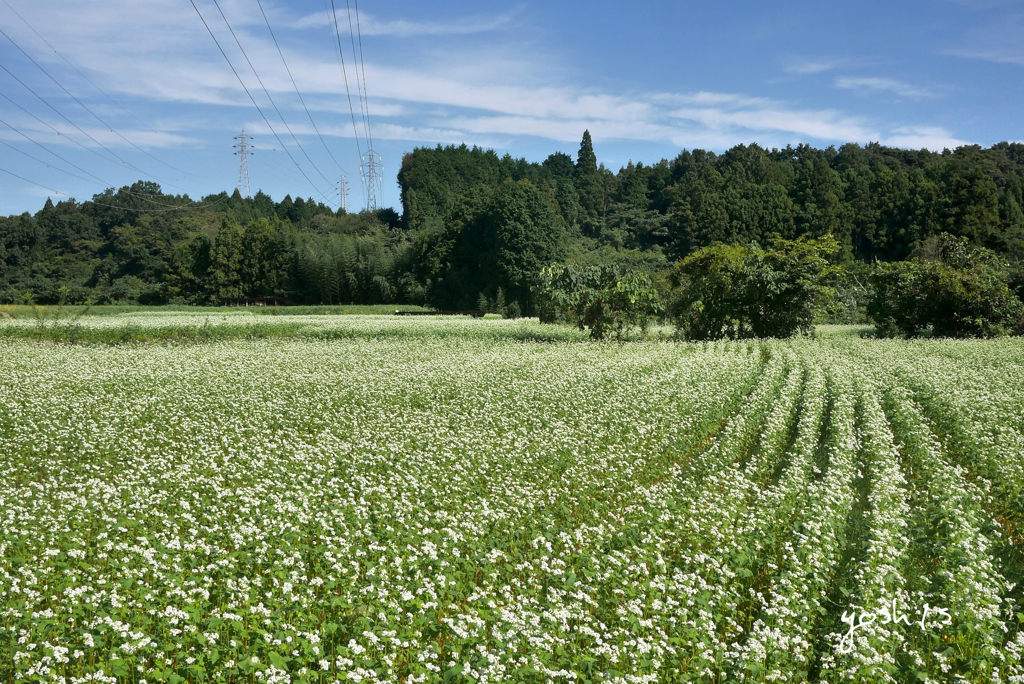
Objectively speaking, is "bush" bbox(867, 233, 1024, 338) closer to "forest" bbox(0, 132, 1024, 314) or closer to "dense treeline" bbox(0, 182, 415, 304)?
"forest" bbox(0, 132, 1024, 314)

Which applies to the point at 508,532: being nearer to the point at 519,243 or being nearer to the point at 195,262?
the point at 519,243

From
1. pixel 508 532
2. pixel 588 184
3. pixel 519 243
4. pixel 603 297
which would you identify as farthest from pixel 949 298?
pixel 588 184

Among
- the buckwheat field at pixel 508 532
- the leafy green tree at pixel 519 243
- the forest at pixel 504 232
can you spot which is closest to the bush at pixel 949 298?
the forest at pixel 504 232

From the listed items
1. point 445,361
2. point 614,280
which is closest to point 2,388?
point 445,361

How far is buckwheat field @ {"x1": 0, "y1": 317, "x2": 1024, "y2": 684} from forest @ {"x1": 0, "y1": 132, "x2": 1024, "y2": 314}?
3465 cm

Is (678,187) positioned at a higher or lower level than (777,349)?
higher

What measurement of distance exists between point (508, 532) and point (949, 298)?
31266 mm

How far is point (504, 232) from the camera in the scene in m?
65.4

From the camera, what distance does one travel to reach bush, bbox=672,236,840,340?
1222 inches

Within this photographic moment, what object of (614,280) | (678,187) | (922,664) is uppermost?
(678,187)

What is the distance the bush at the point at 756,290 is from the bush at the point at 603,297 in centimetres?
291

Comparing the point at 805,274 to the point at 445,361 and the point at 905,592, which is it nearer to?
the point at 445,361

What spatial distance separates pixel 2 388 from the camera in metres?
16.2

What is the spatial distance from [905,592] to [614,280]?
976 inches
